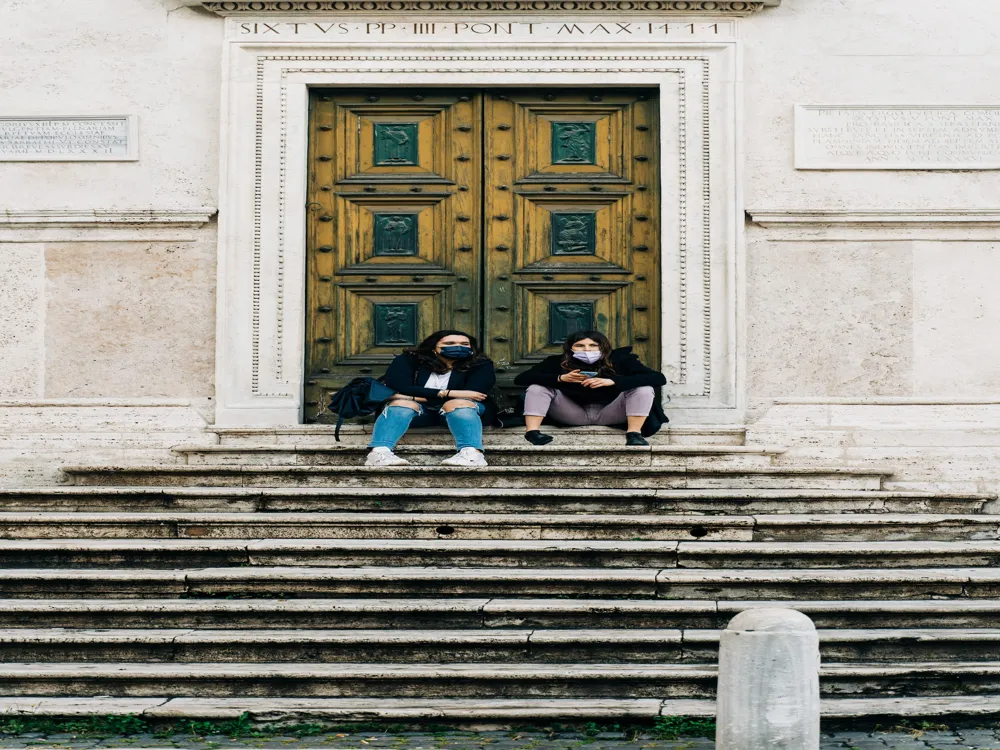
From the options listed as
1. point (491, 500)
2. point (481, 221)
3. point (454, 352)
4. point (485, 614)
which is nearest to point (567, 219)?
point (481, 221)

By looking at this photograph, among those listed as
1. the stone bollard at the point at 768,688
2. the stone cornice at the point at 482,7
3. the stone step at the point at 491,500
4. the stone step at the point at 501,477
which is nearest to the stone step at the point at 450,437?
the stone step at the point at 501,477

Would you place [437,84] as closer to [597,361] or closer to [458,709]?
[597,361]

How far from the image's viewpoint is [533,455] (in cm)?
1027

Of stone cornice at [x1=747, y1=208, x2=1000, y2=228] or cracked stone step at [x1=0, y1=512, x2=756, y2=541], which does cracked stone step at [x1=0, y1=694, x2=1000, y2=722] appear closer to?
cracked stone step at [x1=0, y1=512, x2=756, y2=541]

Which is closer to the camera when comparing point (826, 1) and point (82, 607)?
point (82, 607)

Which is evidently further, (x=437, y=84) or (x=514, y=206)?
(x=514, y=206)

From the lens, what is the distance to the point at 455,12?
1125 centimetres

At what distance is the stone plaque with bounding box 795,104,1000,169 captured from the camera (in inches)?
434

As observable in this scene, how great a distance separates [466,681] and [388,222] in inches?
182

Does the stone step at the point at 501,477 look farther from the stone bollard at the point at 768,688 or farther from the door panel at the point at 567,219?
the stone bollard at the point at 768,688

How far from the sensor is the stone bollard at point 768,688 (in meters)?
5.98

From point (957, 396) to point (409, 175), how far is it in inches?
157

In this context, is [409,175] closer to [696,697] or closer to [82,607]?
[82,607]

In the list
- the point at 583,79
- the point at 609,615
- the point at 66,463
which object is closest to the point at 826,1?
the point at 583,79
